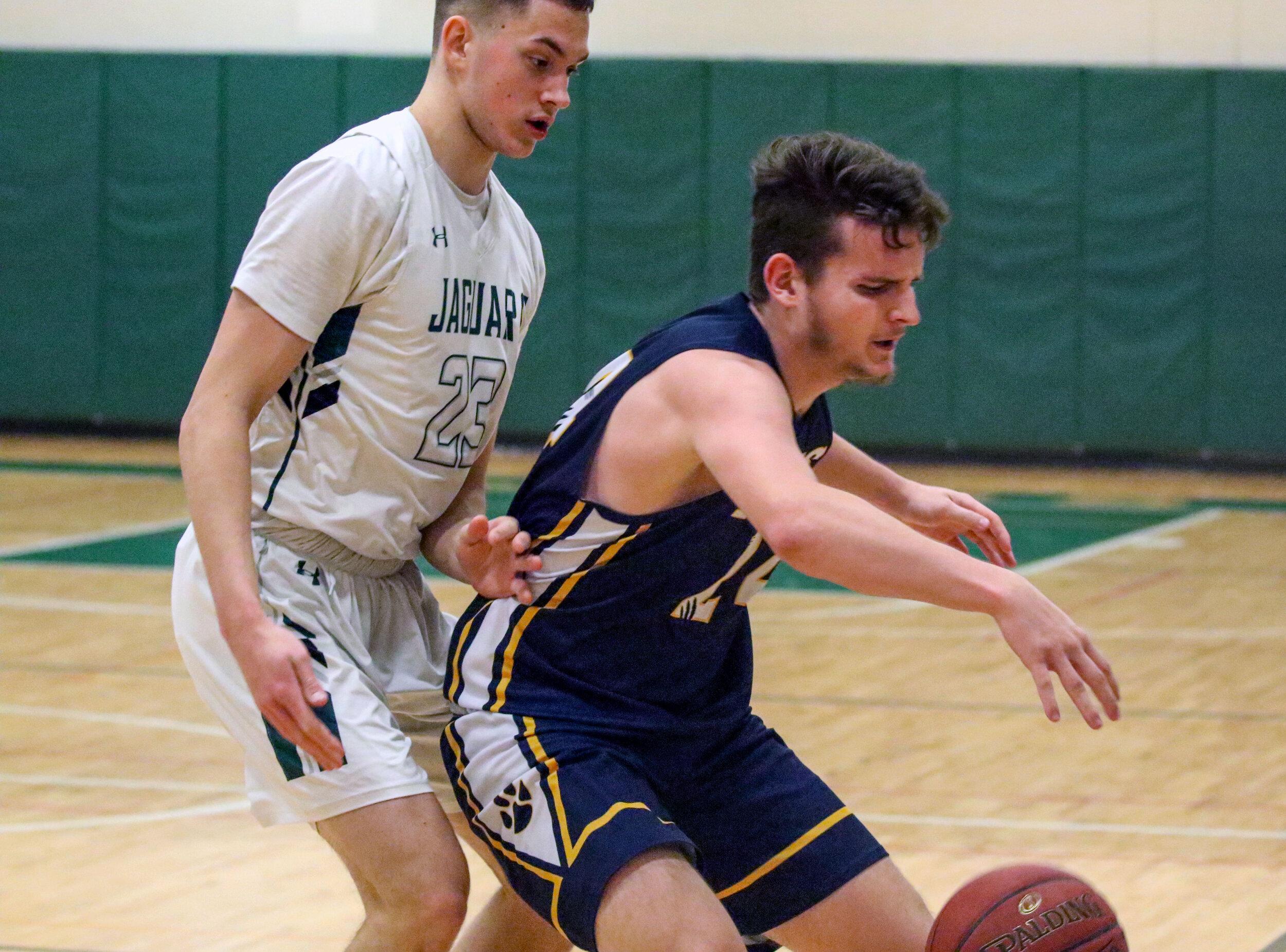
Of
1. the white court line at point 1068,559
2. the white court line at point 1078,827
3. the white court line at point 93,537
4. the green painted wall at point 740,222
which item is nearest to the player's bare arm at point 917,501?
the white court line at point 1078,827

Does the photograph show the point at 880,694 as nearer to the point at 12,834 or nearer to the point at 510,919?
the point at 12,834

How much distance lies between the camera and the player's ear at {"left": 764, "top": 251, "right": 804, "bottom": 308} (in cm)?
287

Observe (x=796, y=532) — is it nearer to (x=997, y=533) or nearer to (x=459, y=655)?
(x=459, y=655)

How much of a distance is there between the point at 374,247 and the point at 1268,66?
1253 centimetres

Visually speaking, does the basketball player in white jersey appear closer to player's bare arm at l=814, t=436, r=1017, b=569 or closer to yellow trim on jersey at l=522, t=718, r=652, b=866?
yellow trim on jersey at l=522, t=718, r=652, b=866

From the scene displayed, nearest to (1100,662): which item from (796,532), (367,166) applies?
(796,532)

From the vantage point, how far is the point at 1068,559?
33.5 ft

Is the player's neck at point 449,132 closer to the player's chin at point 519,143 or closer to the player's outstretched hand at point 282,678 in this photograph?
the player's chin at point 519,143

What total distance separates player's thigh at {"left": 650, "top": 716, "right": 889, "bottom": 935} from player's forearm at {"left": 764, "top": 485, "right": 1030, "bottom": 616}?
725 mm

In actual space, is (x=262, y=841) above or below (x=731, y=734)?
below

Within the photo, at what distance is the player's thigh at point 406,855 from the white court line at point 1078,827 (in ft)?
8.47

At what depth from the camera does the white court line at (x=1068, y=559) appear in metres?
8.84

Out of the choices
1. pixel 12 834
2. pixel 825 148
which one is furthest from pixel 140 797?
pixel 825 148

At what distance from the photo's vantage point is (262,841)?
5.18m
